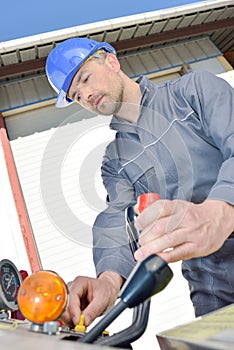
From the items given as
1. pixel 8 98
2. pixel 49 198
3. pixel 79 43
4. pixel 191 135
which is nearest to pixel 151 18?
pixel 8 98

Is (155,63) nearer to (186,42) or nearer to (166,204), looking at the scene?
(186,42)

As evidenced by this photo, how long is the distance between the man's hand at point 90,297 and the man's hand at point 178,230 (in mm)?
485

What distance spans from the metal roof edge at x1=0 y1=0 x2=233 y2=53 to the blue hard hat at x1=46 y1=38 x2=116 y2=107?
3224 mm

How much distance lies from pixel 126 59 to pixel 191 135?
4.85 metres

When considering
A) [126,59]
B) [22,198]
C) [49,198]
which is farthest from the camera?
[126,59]

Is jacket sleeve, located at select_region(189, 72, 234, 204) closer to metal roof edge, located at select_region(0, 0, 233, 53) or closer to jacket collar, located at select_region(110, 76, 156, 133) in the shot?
jacket collar, located at select_region(110, 76, 156, 133)

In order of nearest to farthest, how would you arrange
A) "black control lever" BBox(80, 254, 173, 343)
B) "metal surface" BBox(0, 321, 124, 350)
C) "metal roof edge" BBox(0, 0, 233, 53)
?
"metal surface" BBox(0, 321, 124, 350) < "black control lever" BBox(80, 254, 173, 343) < "metal roof edge" BBox(0, 0, 233, 53)

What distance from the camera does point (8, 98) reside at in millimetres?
5723

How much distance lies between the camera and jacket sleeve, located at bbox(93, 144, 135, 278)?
1622mm

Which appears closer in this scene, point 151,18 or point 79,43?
point 79,43

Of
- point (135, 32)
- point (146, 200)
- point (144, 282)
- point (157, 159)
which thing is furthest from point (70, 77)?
point (135, 32)

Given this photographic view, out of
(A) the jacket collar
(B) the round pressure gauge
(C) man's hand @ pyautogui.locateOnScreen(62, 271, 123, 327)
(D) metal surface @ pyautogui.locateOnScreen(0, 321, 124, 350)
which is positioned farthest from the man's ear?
(D) metal surface @ pyautogui.locateOnScreen(0, 321, 124, 350)

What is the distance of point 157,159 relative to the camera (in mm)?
1771

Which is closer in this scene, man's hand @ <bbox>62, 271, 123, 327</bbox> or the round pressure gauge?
the round pressure gauge
